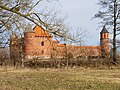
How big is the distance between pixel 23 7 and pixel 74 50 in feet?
109

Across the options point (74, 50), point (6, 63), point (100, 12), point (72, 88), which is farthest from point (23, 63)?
point (72, 88)

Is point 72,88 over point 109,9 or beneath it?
beneath

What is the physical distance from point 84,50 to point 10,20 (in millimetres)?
34426

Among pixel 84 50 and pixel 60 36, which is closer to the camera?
pixel 60 36

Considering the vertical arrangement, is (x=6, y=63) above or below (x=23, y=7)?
below

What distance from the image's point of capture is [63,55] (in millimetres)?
41500

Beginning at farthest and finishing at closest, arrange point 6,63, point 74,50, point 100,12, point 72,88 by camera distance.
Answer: point 74,50, point 6,63, point 100,12, point 72,88

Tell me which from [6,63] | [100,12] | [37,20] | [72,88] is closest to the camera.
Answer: [37,20]

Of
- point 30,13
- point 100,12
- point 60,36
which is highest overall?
point 100,12

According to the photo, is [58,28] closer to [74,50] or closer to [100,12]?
[100,12]

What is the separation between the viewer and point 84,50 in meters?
47.6

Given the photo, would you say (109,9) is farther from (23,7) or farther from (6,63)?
(23,7)

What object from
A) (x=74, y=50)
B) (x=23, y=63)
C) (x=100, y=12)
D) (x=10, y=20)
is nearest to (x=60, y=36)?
(x=10, y=20)

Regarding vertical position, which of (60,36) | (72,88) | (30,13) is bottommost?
(72,88)
